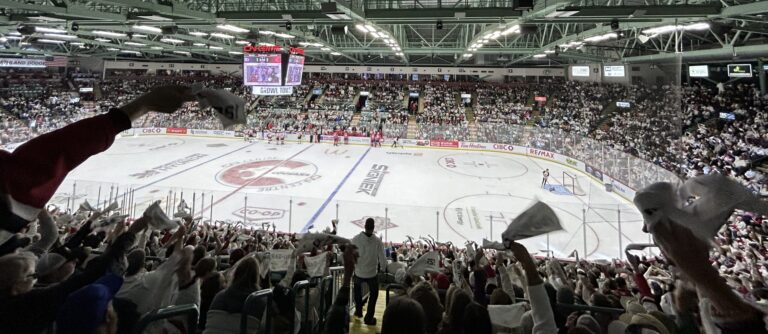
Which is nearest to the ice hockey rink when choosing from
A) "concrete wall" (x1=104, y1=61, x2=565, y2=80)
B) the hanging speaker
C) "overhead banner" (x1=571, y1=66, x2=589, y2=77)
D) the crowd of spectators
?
the crowd of spectators

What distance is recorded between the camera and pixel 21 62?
35.9 metres

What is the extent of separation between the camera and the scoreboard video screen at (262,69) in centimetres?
1762

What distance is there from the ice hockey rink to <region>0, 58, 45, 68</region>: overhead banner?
49.3ft

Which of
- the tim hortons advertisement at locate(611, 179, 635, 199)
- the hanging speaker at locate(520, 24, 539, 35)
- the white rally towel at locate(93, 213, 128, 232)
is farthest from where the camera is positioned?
the tim hortons advertisement at locate(611, 179, 635, 199)

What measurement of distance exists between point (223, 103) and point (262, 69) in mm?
17507

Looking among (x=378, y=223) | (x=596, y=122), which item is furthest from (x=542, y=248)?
(x=596, y=122)

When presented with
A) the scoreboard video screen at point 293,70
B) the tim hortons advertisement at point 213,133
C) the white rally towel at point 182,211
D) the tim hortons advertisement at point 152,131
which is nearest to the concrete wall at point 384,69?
the tim hortons advertisement at point 213,133

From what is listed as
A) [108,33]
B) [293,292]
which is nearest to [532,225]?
[293,292]

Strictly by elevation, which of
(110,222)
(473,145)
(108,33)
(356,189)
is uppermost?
(108,33)

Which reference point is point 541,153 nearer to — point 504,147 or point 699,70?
point 504,147

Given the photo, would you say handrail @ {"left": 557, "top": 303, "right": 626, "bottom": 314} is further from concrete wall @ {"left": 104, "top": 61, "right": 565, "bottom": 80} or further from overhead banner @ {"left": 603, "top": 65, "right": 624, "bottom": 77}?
concrete wall @ {"left": 104, "top": 61, "right": 565, "bottom": 80}

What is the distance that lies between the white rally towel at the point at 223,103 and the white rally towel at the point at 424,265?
306 cm

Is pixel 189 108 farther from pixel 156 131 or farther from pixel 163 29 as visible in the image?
pixel 163 29

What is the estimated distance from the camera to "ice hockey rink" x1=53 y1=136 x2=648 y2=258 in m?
11.5
